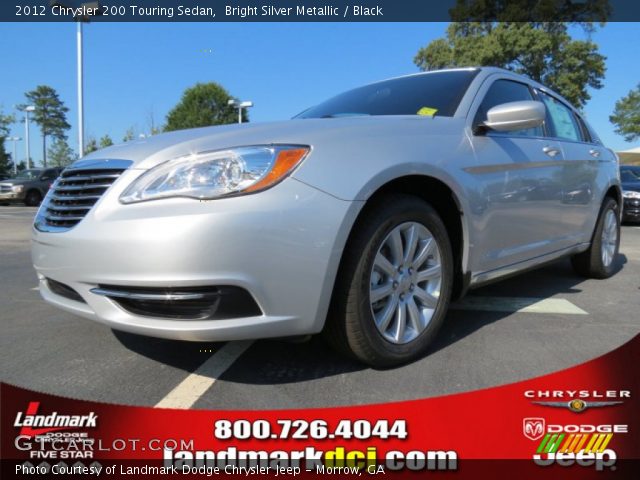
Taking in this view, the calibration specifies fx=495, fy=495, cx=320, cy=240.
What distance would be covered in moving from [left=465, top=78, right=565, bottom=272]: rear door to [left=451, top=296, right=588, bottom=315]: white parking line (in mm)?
387

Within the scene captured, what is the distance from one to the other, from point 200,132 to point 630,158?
227 feet

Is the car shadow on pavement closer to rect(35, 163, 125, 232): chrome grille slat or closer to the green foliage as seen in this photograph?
rect(35, 163, 125, 232): chrome grille slat

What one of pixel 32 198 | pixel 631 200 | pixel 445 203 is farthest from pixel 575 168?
pixel 32 198

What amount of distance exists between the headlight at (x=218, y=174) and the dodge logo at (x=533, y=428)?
3.87 ft

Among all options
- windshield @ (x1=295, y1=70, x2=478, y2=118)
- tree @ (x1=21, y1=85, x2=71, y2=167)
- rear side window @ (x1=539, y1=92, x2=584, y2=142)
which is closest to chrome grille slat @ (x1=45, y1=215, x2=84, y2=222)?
windshield @ (x1=295, y1=70, x2=478, y2=118)

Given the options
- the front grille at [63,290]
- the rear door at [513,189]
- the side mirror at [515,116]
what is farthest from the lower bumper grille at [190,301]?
the side mirror at [515,116]

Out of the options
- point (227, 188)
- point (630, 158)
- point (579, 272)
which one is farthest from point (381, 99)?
point (630, 158)

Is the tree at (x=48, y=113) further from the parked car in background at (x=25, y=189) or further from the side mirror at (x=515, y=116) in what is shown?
the side mirror at (x=515, y=116)

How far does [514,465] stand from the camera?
149 cm

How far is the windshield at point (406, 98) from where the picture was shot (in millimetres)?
2809

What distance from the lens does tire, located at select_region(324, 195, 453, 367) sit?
2055 millimetres

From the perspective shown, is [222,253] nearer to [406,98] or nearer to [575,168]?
[406,98]

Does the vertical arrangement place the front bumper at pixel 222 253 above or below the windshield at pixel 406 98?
below

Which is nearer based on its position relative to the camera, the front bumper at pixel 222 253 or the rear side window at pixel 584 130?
the front bumper at pixel 222 253
